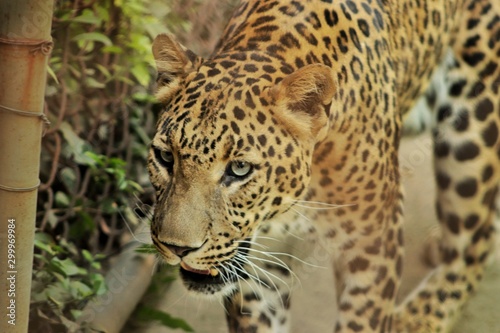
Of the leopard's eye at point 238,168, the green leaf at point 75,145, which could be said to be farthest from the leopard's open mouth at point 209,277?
the green leaf at point 75,145

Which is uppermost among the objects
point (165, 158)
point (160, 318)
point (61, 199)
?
point (165, 158)

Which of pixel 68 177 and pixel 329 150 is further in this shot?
pixel 68 177

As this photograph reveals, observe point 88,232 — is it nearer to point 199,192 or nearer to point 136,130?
point 136,130

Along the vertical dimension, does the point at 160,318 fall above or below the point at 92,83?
below

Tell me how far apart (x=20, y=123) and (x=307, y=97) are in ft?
5.08

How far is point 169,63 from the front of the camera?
5160 mm

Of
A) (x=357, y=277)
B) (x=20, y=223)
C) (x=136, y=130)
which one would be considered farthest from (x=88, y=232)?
(x=20, y=223)

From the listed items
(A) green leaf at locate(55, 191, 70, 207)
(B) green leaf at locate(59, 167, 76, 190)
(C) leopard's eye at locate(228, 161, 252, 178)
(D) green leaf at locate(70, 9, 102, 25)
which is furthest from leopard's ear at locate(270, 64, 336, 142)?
(B) green leaf at locate(59, 167, 76, 190)

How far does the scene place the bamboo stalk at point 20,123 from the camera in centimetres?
401

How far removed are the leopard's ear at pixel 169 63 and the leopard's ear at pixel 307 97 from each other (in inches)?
19.9

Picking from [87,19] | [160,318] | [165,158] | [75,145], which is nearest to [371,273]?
[165,158]

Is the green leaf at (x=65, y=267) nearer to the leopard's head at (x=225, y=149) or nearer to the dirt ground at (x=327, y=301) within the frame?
the dirt ground at (x=327, y=301)

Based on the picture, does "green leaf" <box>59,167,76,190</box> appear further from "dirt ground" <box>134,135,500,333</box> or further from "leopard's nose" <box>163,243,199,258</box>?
"leopard's nose" <box>163,243,199,258</box>

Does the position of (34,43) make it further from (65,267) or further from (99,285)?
(99,285)
